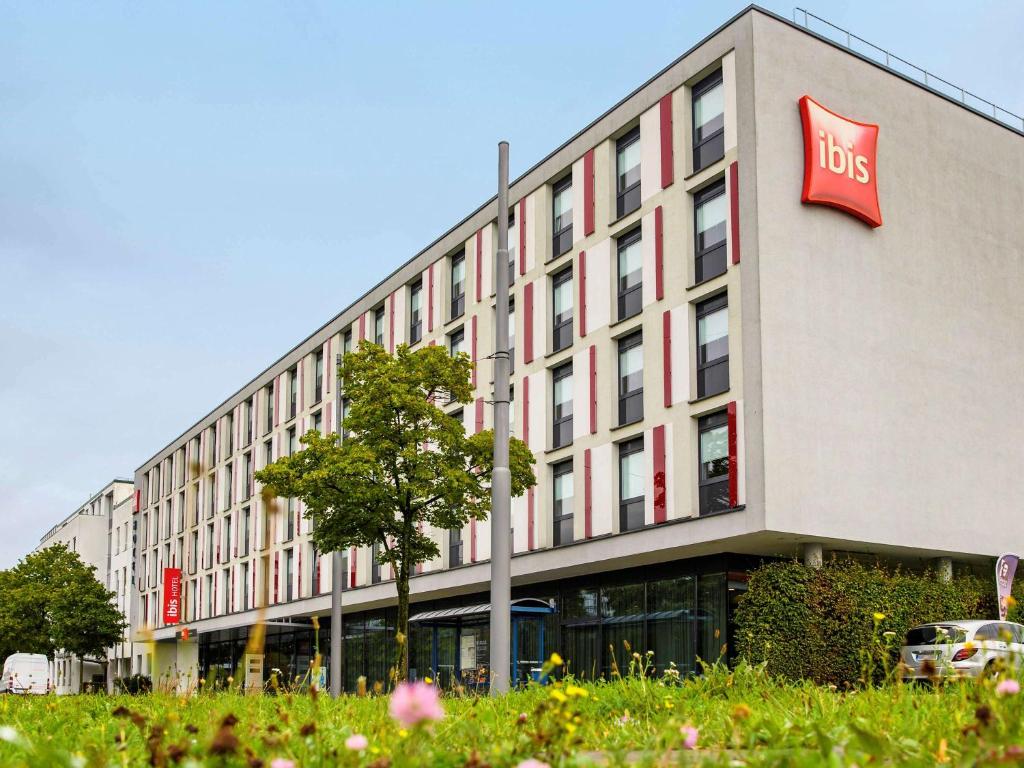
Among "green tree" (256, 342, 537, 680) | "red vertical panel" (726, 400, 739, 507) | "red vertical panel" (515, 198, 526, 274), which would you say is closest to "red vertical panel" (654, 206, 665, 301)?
"red vertical panel" (726, 400, 739, 507)

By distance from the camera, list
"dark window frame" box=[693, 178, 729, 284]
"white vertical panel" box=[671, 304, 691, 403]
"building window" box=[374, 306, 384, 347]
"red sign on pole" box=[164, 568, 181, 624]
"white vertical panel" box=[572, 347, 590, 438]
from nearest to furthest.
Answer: "dark window frame" box=[693, 178, 729, 284] → "white vertical panel" box=[671, 304, 691, 403] → "white vertical panel" box=[572, 347, 590, 438] → "building window" box=[374, 306, 384, 347] → "red sign on pole" box=[164, 568, 181, 624]

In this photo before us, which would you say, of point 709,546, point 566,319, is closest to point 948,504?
point 709,546

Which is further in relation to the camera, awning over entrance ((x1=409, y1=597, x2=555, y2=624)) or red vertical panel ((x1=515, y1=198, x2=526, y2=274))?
red vertical panel ((x1=515, y1=198, x2=526, y2=274))

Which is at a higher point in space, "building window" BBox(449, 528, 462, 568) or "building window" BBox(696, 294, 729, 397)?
"building window" BBox(696, 294, 729, 397)

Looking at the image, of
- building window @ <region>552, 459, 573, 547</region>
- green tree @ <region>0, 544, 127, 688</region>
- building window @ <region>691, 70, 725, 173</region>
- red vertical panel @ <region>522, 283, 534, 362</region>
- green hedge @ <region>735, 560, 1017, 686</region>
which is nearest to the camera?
green hedge @ <region>735, 560, 1017, 686</region>

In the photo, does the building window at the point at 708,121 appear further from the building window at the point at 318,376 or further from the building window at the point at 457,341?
the building window at the point at 318,376

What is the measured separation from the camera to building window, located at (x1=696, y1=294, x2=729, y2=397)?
28547mm

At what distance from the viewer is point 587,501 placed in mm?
32594

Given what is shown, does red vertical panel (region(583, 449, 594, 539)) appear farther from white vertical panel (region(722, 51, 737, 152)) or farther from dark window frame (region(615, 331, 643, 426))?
white vertical panel (region(722, 51, 737, 152))

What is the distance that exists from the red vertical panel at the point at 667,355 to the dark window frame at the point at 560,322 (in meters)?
4.45

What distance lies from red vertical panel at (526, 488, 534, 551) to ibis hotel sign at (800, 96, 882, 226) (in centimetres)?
1143

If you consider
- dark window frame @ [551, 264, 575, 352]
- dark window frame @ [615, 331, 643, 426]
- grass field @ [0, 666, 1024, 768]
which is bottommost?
grass field @ [0, 666, 1024, 768]

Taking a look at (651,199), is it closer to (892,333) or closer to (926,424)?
(892,333)

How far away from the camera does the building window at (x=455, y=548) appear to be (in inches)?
1532
